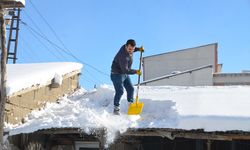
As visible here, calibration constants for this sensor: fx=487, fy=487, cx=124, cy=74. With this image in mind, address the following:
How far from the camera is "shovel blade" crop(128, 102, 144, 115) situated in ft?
34.1

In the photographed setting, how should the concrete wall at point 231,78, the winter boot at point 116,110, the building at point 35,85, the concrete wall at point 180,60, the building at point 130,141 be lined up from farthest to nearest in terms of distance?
the concrete wall at point 180,60 < the concrete wall at point 231,78 < the building at point 35,85 < the winter boot at point 116,110 < the building at point 130,141

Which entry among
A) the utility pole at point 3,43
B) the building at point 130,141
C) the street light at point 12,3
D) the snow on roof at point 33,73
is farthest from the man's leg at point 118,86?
the street light at point 12,3

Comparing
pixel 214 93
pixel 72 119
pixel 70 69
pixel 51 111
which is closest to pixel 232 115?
pixel 214 93

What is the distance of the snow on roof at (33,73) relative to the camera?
10.9 meters

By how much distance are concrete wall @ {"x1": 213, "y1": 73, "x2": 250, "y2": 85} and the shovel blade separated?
10348 millimetres

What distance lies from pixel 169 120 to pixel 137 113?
883 mm

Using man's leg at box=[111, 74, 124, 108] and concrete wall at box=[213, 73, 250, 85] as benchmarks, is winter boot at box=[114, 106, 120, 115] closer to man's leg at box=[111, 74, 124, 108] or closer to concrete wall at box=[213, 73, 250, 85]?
man's leg at box=[111, 74, 124, 108]

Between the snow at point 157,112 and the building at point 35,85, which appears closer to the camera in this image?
Result: the snow at point 157,112

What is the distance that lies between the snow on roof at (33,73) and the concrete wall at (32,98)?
0.14 metres

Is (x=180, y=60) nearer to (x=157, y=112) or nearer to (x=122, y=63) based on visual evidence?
(x=157, y=112)

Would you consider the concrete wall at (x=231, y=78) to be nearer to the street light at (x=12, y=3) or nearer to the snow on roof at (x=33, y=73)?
the snow on roof at (x=33, y=73)

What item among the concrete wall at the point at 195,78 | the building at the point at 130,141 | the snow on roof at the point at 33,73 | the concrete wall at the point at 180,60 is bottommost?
the building at the point at 130,141

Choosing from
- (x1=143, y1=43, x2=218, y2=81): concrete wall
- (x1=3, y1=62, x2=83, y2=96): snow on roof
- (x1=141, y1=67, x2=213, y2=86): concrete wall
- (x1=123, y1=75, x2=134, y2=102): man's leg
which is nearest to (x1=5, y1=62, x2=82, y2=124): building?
(x1=3, y1=62, x2=83, y2=96): snow on roof

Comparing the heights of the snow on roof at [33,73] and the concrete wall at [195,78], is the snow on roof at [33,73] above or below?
below
